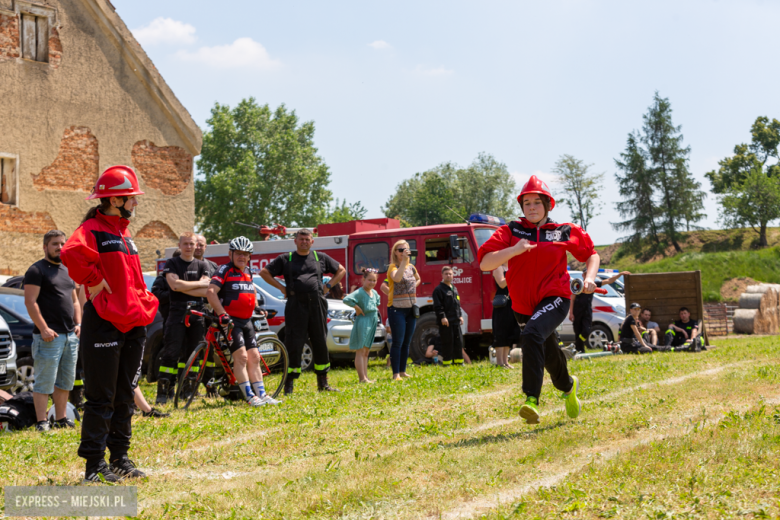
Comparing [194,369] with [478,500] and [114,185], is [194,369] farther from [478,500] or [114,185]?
[478,500]

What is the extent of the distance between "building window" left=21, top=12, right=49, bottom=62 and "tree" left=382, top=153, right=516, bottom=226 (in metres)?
55.9

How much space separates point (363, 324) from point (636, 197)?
2551 inches

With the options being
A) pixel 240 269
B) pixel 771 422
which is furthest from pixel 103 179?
pixel 771 422

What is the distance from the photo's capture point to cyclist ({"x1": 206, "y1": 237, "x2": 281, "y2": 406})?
7762 millimetres

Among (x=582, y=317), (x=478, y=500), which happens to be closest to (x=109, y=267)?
(x=478, y=500)

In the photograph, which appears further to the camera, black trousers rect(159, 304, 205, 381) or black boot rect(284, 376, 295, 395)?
black boot rect(284, 376, 295, 395)

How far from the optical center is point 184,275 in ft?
27.8

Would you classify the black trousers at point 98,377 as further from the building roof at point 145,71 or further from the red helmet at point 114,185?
the building roof at point 145,71

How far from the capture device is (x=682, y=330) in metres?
14.2

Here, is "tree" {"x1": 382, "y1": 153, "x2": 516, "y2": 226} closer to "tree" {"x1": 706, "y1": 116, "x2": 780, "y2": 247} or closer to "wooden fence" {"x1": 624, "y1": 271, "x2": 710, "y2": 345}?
"tree" {"x1": 706, "y1": 116, "x2": 780, "y2": 247}

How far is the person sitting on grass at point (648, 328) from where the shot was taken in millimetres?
14016

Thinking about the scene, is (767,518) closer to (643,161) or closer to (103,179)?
(103,179)

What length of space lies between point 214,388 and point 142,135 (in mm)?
13591

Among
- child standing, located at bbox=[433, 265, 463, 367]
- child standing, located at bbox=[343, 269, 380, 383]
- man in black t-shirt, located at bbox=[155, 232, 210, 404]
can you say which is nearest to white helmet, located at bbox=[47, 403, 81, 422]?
man in black t-shirt, located at bbox=[155, 232, 210, 404]
